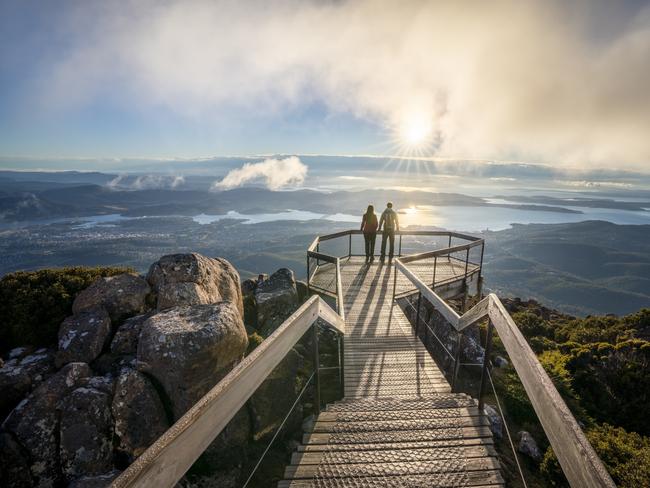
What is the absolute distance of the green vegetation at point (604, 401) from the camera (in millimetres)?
4918

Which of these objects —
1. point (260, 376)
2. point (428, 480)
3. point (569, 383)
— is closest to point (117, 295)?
point (260, 376)

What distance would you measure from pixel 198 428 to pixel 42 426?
486 centimetres

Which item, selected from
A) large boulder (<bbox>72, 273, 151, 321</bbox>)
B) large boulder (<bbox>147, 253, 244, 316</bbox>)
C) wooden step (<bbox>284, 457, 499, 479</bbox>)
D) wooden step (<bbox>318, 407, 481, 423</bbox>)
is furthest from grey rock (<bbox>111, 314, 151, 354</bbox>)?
wooden step (<bbox>284, 457, 499, 479</bbox>)

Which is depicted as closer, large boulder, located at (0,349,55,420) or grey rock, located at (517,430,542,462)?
large boulder, located at (0,349,55,420)

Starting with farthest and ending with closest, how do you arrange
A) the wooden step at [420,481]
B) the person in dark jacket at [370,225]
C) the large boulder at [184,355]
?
the person in dark jacket at [370,225]
the large boulder at [184,355]
the wooden step at [420,481]

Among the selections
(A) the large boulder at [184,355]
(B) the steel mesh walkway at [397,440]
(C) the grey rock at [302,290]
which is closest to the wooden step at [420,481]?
(B) the steel mesh walkway at [397,440]

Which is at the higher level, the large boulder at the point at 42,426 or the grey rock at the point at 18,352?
the grey rock at the point at 18,352

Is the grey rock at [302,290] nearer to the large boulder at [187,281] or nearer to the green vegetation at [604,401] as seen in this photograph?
the large boulder at [187,281]

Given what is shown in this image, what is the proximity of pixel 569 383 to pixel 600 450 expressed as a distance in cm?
270

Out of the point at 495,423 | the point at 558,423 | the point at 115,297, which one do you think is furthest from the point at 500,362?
the point at 115,297

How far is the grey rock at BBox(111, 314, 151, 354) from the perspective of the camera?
5832mm

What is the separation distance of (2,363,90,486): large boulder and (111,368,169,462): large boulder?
765mm

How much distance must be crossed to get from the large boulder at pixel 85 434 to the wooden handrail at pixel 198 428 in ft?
13.2

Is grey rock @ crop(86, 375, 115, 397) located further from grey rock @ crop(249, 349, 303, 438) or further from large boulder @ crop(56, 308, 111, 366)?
grey rock @ crop(249, 349, 303, 438)
